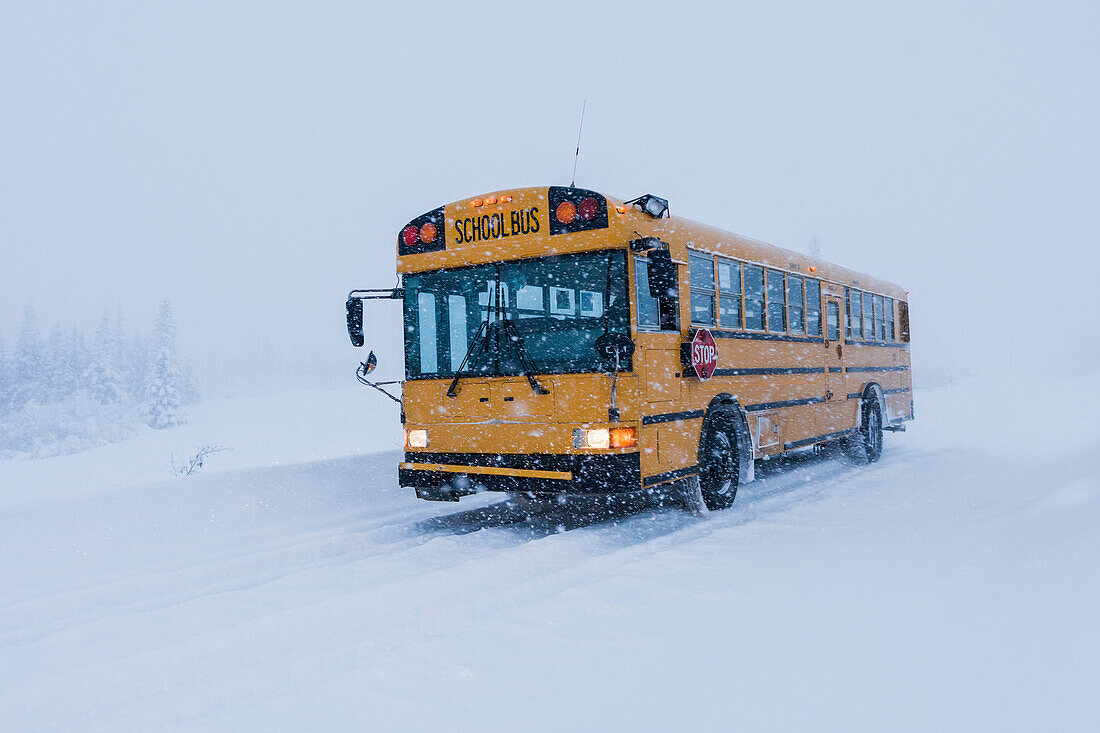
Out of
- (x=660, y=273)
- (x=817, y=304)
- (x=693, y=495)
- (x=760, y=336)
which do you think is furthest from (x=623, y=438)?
(x=817, y=304)

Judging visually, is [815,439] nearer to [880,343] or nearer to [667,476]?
[880,343]

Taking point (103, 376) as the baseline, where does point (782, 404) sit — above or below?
below

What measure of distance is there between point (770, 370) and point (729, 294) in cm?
128

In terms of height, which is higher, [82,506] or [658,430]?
[658,430]

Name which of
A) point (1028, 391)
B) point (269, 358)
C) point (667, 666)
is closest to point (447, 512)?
point (667, 666)

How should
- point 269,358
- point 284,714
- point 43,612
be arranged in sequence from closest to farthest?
point 284,714, point 43,612, point 269,358

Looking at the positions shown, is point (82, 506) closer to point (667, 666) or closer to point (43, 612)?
point (43, 612)

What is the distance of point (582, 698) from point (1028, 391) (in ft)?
104

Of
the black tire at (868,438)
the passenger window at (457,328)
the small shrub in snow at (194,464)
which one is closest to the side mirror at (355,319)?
the passenger window at (457,328)

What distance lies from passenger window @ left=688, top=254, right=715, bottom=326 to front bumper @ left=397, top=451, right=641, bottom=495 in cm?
173

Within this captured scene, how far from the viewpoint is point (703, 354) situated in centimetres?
682

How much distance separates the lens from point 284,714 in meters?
2.86

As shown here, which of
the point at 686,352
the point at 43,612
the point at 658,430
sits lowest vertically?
the point at 43,612

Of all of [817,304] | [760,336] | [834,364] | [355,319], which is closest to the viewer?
[355,319]
